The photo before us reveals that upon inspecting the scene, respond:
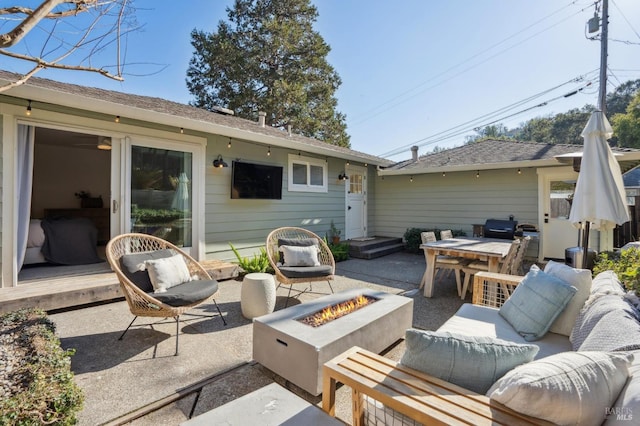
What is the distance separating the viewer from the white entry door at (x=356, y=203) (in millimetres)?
8812

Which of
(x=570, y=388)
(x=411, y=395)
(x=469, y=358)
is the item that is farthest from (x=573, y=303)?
(x=411, y=395)

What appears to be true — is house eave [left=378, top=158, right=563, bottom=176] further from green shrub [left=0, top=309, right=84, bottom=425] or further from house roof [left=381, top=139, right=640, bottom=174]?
green shrub [left=0, top=309, right=84, bottom=425]

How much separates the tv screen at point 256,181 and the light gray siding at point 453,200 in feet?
13.7

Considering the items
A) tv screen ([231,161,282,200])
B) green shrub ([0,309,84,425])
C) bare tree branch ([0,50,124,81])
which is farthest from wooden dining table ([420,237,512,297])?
bare tree branch ([0,50,124,81])

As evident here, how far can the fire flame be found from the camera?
8.27 ft

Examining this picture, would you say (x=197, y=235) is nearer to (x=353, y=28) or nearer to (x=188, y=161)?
(x=188, y=161)

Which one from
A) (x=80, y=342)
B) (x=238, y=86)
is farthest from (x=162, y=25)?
(x=238, y=86)

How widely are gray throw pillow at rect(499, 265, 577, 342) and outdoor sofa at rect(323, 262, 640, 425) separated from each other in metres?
0.10

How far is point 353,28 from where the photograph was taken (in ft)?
30.8

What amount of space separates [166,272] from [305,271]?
1.68 metres

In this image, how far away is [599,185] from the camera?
10.8 ft

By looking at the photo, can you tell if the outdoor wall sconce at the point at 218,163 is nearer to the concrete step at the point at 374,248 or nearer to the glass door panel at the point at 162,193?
the glass door panel at the point at 162,193

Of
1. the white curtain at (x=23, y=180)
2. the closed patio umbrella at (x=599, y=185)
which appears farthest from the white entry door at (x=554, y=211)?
the white curtain at (x=23, y=180)

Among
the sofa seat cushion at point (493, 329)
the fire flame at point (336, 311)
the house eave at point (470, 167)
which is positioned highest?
the house eave at point (470, 167)
